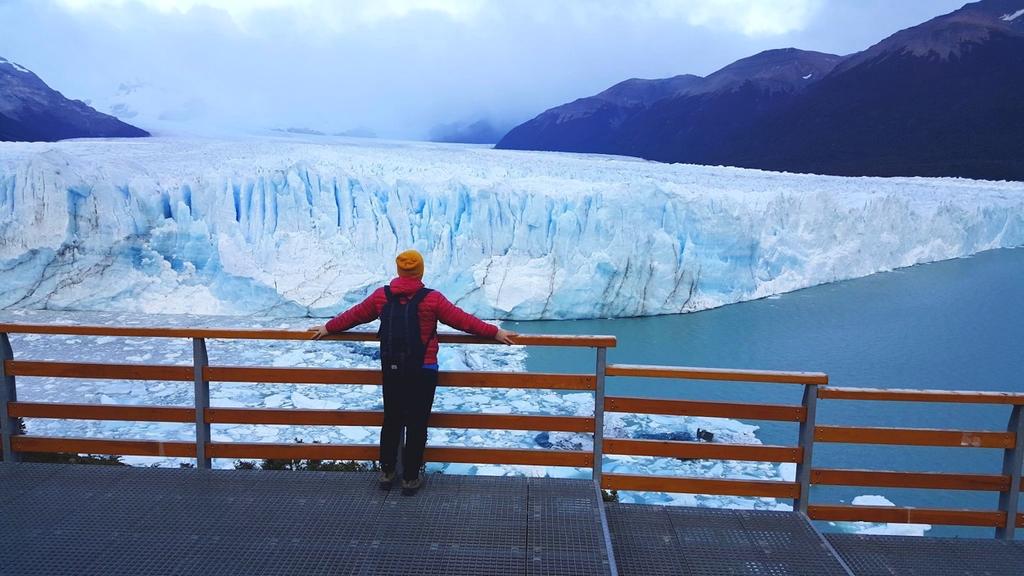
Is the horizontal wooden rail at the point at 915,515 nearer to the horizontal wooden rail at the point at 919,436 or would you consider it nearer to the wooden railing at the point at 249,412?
the horizontal wooden rail at the point at 919,436

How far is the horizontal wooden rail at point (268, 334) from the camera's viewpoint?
7.96ft

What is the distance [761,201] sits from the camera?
13008mm

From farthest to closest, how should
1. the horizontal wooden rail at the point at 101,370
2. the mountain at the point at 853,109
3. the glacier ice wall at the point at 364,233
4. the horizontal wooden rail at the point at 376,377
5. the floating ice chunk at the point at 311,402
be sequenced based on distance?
the mountain at the point at 853,109, the glacier ice wall at the point at 364,233, the floating ice chunk at the point at 311,402, the horizontal wooden rail at the point at 101,370, the horizontal wooden rail at the point at 376,377

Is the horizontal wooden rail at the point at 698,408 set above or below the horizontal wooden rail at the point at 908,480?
above

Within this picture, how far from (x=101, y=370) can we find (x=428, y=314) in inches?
53.1

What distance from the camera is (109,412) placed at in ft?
8.59

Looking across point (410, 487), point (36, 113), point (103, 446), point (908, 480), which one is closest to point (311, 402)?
point (103, 446)

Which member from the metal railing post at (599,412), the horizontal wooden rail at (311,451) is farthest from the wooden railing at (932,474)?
the horizontal wooden rail at (311,451)

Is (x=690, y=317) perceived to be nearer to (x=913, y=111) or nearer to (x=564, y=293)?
(x=564, y=293)

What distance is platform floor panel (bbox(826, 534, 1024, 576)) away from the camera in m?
2.29

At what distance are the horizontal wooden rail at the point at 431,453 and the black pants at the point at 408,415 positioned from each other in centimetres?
12

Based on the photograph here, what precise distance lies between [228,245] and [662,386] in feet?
24.0

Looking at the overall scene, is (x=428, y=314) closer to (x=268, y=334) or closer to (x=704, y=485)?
(x=268, y=334)

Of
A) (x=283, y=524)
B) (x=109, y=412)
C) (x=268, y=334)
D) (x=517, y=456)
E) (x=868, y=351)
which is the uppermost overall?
(x=268, y=334)
